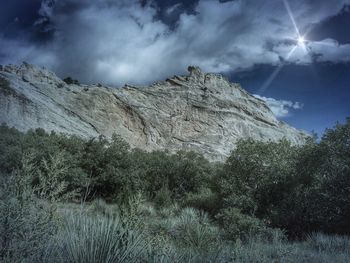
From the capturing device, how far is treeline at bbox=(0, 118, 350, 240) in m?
11.4

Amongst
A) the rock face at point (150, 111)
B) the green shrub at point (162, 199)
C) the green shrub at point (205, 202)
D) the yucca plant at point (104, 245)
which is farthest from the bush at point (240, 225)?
the rock face at point (150, 111)

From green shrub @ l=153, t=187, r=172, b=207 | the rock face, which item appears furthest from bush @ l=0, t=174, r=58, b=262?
the rock face

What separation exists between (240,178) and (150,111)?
3976cm

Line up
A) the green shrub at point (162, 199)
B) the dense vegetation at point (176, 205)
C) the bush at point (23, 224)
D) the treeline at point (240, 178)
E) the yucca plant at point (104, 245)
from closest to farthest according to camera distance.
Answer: the bush at point (23, 224) → the yucca plant at point (104, 245) → the dense vegetation at point (176, 205) → the treeline at point (240, 178) → the green shrub at point (162, 199)

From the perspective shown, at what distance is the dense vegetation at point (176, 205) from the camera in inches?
157

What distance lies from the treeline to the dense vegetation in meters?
0.05

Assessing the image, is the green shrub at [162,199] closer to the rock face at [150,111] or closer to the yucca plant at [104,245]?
the yucca plant at [104,245]

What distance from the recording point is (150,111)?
177 ft

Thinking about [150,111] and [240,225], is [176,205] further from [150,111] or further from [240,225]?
[150,111]

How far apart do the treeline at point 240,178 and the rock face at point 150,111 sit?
1855cm

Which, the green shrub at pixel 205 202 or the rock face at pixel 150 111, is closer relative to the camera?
the green shrub at pixel 205 202

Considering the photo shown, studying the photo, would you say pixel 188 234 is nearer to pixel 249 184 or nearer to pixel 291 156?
pixel 249 184

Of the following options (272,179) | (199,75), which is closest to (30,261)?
(272,179)

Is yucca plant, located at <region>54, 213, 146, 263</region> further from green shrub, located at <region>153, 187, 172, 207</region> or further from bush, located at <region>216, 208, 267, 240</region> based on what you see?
green shrub, located at <region>153, 187, 172, 207</region>
